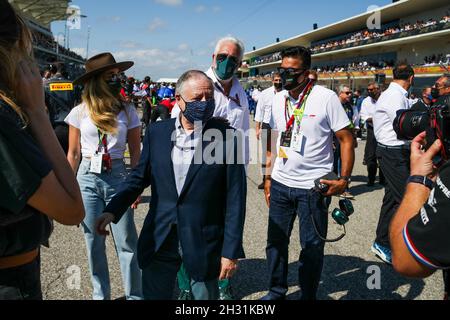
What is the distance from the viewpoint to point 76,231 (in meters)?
5.02

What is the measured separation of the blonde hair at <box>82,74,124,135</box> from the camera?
10.1 feet

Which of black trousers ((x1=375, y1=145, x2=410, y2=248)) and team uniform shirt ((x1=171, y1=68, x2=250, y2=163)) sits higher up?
team uniform shirt ((x1=171, y1=68, x2=250, y2=163))

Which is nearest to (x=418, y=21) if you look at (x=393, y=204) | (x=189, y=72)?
(x=393, y=204)

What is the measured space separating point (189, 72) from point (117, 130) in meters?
1.09

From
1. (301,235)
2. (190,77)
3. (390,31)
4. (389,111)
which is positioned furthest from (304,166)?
(390,31)

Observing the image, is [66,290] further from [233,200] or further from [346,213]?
[346,213]

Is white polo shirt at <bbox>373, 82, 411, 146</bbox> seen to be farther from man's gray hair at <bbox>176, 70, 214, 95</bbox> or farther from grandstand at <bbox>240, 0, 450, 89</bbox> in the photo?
grandstand at <bbox>240, 0, 450, 89</bbox>

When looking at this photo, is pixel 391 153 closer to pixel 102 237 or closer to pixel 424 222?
pixel 102 237

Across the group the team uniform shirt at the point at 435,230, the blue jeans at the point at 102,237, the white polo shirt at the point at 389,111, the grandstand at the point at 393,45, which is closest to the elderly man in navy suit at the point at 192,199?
the blue jeans at the point at 102,237

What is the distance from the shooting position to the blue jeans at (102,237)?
3047 millimetres

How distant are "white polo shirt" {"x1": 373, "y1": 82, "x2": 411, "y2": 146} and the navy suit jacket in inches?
118

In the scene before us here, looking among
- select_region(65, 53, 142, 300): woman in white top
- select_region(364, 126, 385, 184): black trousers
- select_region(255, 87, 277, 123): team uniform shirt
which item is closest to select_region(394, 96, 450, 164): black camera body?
select_region(65, 53, 142, 300): woman in white top

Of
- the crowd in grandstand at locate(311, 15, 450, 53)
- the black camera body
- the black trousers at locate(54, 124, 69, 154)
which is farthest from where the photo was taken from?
the crowd in grandstand at locate(311, 15, 450, 53)

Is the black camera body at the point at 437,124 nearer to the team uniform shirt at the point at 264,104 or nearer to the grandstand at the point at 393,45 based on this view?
the team uniform shirt at the point at 264,104
